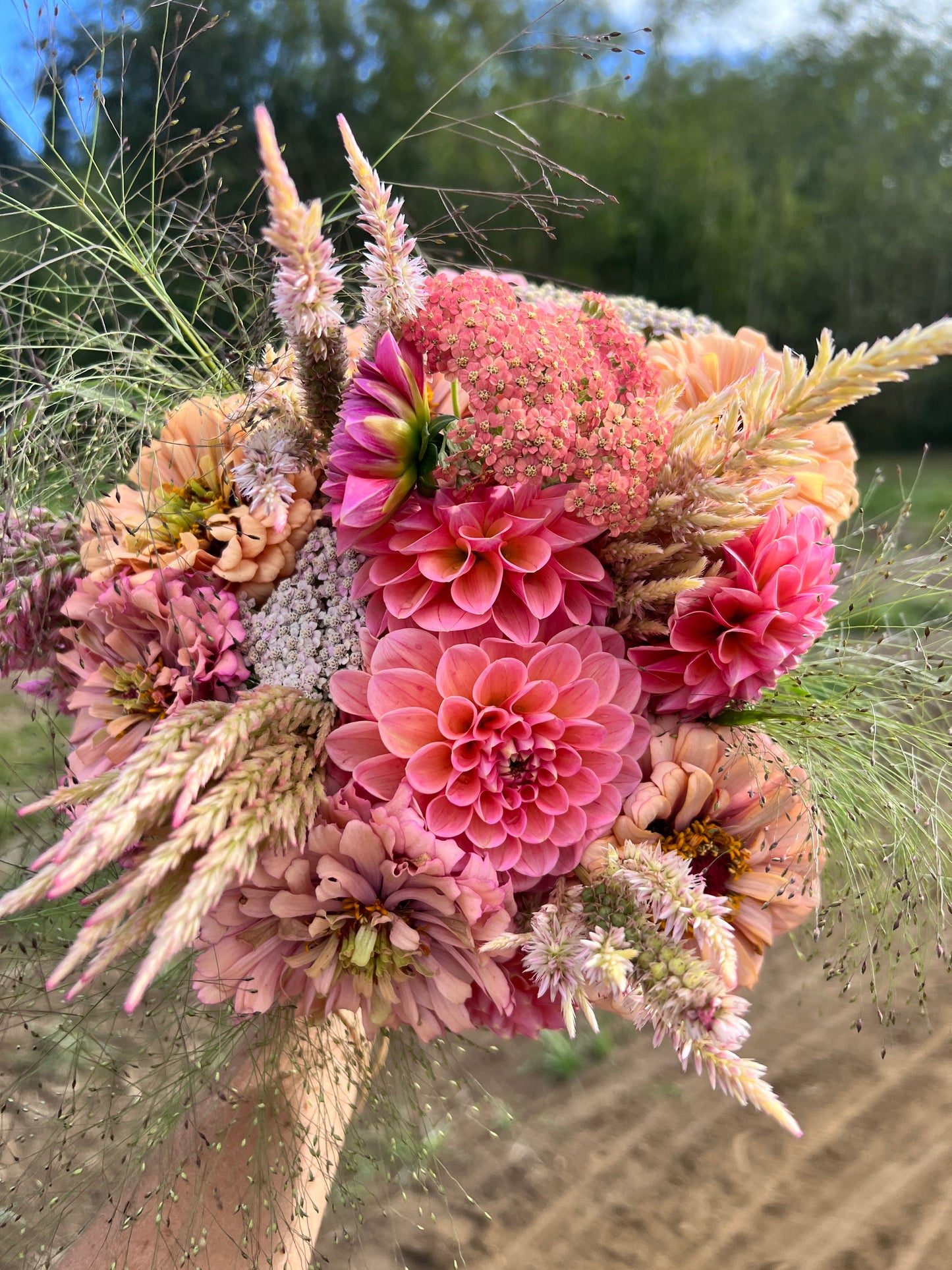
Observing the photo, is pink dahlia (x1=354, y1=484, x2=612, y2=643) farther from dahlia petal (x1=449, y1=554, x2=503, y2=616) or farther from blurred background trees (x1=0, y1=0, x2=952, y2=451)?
blurred background trees (x1=0, y1=0, x2=952, y2=451)

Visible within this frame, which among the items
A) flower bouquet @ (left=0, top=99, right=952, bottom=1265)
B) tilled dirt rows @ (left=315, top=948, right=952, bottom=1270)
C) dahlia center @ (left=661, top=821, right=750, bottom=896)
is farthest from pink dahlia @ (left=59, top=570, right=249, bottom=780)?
tilled dirt rows @ (left=315, top=948, right=952, bottom=1270)

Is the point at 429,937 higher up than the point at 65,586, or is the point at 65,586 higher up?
the point at 65,586

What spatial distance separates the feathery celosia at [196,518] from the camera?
664 mm

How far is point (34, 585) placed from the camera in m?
0.72

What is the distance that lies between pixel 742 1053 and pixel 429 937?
1.14 m

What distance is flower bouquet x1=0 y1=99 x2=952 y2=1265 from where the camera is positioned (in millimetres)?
552

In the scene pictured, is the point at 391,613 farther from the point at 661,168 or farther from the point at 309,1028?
the point at 661,168

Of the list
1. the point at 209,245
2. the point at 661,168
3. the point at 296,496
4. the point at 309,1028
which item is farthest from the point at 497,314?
the point at 661,168

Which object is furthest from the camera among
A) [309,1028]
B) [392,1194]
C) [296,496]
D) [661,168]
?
[661,168]

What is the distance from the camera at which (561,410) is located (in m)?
0.58

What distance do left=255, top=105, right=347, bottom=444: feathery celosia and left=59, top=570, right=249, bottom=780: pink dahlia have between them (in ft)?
0.48

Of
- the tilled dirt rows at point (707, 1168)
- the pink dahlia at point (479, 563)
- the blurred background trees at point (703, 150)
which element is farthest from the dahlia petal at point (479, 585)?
the blurred background trees at point (703, 150)

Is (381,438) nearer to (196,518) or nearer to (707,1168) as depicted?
(196,518)

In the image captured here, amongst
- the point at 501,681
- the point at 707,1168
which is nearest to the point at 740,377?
the point at 501,681
